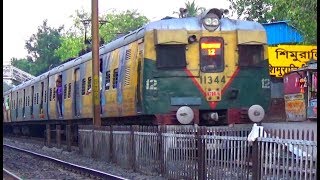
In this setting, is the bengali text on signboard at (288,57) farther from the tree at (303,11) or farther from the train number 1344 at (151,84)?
the train number 1344 at (151,84)

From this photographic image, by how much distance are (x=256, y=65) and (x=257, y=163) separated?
559cm

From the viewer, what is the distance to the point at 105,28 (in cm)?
7688

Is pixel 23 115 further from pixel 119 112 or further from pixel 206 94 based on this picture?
pixel 206 94

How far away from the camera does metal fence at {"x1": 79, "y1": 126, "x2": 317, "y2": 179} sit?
8625 millimetres

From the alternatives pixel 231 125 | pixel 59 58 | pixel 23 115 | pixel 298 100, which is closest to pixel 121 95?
pixel 231 125

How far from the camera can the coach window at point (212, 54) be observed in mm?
14312

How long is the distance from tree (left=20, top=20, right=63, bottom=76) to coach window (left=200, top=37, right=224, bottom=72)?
70025 mm

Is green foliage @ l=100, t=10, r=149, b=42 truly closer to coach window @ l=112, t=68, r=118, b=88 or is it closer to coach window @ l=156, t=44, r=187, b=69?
coach window @ l=112, t=68, r=118, b=88

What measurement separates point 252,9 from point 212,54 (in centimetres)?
2905

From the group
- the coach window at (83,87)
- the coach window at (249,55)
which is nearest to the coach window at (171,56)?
the coach window at (249,55)

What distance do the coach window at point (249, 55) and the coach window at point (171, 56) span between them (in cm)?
135

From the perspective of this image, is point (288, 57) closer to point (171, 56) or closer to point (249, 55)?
point (249, 55)

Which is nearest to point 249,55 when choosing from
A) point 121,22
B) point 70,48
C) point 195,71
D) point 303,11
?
point 195,71

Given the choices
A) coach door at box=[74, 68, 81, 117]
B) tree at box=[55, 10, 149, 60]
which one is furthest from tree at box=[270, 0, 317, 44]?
tree at box=[55, 10, 149, 60]
